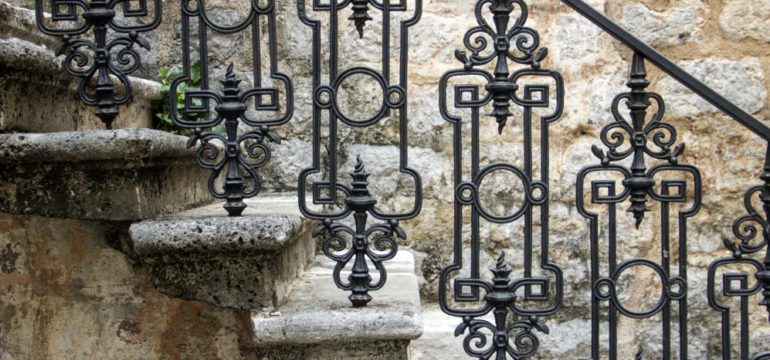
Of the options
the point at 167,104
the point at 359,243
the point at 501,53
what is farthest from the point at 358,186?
the point at 167,104

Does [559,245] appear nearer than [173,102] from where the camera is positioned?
No

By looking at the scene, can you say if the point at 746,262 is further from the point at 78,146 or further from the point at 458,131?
the point at 78,146

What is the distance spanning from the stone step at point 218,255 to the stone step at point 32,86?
48 cm

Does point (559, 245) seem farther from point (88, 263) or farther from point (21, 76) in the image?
point (21, 76)

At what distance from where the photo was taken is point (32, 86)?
2252 mm

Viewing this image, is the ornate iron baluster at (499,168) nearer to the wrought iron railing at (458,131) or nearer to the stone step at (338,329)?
the wrought iron railing at (458,131)

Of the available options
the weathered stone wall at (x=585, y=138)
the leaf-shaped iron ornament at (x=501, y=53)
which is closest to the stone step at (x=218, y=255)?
the leaf-shaped iron ornament at (x=501, y=53)

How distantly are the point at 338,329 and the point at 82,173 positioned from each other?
2.56 feet

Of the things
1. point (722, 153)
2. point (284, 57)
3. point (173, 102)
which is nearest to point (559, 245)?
point (722, 153)

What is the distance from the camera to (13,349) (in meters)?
2.43

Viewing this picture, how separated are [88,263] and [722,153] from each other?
265 centimetres

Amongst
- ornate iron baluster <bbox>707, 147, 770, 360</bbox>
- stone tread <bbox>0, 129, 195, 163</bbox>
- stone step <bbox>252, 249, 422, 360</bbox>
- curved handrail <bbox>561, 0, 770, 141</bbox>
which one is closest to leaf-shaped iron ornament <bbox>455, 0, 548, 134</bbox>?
curved handrail <bbox>561, 0, 770, 141</bbox>

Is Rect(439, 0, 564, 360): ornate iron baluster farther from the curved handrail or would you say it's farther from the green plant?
the green plant

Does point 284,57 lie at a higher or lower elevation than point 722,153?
higher
